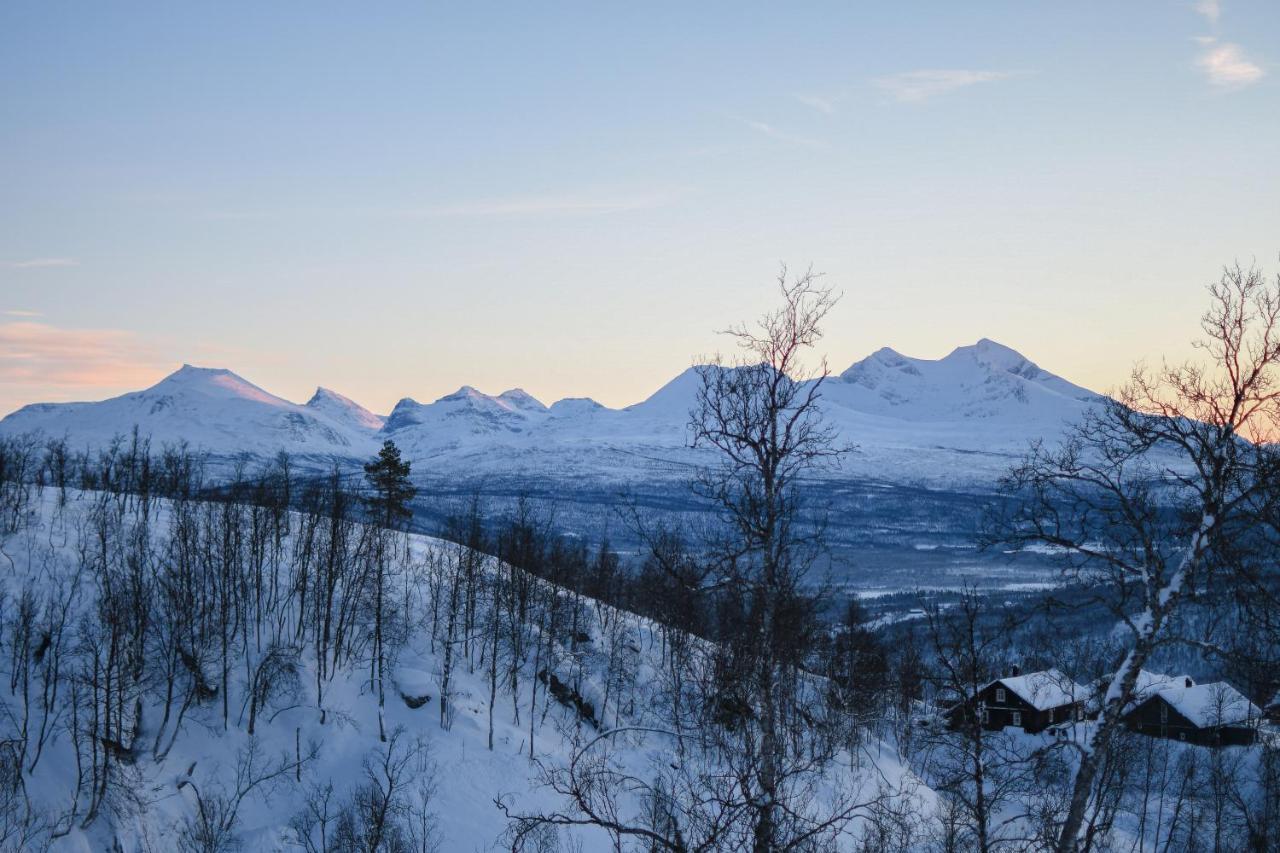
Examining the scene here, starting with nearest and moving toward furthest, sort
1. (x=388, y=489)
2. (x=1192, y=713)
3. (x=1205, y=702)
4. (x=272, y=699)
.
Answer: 1. (x=272, y=699)
2. (x=388, y=489)
3. (x=1192, y=713)
4. (x=1205, y=702)

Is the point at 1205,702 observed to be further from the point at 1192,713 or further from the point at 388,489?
the point at 388,489

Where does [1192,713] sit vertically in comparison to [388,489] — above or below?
below

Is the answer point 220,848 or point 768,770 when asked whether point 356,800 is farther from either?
point 768,770

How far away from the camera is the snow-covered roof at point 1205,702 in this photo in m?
65.9

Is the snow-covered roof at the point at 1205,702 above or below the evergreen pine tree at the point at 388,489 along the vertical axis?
below

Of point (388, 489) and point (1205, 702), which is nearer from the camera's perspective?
point (388, 489)

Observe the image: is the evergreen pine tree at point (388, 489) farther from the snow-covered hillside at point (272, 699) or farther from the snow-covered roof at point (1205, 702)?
the snow-covered roof at point (1205, 702)

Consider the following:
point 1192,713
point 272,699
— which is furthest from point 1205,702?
point 272,699

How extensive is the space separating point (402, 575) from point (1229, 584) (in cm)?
6496

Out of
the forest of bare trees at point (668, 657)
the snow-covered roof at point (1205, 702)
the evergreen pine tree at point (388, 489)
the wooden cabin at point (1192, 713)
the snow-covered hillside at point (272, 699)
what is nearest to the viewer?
the forest of bare trees at point (668, 657)

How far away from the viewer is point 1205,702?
235 ft

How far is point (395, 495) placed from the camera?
69438mm

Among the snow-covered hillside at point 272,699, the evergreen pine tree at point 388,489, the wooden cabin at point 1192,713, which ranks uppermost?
the evergreen pine tree at point 388,489

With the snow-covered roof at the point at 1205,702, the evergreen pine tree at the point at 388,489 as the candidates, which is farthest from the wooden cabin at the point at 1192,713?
the evergreen pine tree at the point at 388,489
